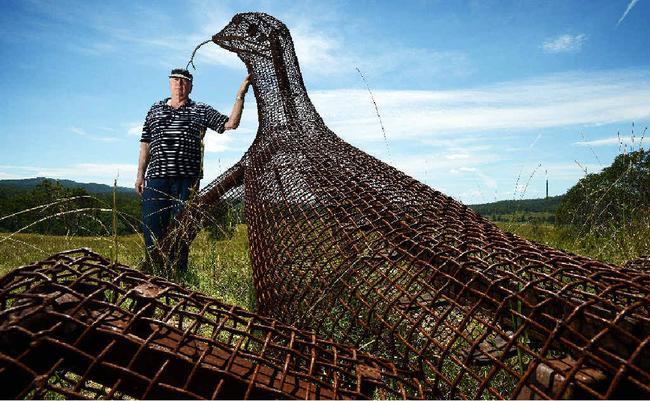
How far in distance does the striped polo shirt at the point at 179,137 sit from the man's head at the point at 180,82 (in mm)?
123

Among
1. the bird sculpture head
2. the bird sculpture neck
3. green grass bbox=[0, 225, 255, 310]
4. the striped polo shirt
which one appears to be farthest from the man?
green grass bbox=[0, 225, 255, 310]

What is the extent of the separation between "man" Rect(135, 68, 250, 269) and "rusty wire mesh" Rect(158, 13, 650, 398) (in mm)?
1703

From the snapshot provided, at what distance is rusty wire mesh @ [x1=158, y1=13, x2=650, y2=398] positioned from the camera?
1.02m

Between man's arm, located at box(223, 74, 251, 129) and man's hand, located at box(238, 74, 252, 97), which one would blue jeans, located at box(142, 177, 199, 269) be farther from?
man's hand, located at box(238, 74, 252, 97)

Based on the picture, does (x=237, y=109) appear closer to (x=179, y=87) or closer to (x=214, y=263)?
(x=179, y=87)

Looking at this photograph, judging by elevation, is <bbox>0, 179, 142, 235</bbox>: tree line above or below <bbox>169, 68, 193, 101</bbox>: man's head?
below

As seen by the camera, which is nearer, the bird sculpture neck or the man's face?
the bird sculpture neck

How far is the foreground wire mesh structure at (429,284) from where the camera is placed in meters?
1.02

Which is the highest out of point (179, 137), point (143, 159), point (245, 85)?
point (245, 85)

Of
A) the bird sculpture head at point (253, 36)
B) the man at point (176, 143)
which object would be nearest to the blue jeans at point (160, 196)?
the man at point (176, 143)

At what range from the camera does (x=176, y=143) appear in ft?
16.3

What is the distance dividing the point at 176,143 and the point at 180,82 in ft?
2.30

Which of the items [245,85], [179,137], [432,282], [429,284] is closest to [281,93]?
[245,85]

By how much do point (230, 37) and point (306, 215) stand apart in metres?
3.52
